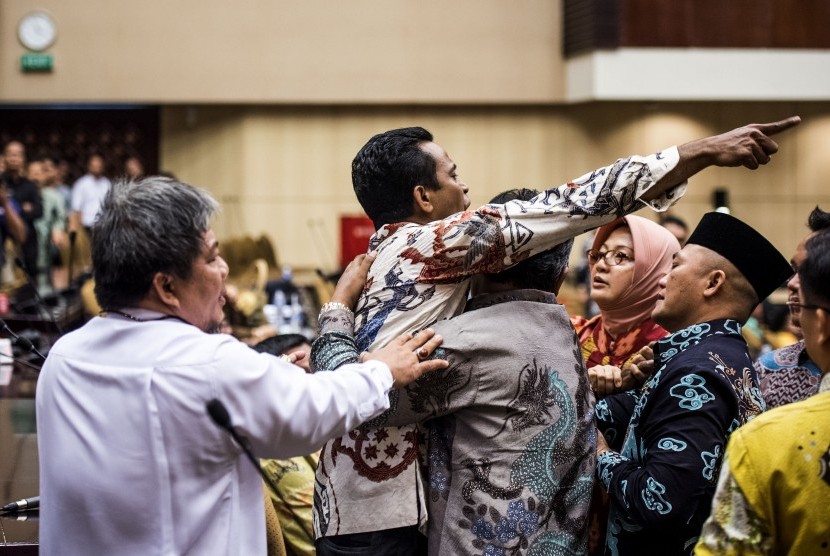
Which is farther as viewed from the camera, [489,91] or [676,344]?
[489,91]

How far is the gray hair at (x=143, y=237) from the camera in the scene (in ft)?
5.46

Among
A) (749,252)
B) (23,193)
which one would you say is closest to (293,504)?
(749,252)

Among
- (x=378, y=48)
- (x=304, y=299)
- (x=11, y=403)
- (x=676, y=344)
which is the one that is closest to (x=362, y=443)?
(x=676, y=344)

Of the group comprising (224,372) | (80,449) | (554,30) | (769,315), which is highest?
(554,30)

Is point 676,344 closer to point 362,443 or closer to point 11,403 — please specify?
point 362,443

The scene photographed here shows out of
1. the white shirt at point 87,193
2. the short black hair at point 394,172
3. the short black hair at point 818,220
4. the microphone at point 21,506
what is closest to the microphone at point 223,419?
the short black hair at point 394,172

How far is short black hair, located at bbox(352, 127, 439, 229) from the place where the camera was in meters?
2.11

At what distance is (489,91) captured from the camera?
532 inches

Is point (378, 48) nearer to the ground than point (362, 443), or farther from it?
farther from it

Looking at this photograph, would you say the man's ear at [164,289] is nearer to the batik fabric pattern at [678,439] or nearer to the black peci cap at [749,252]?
the batik fabric pattern at [678,439]

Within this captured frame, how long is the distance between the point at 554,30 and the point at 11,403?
10849 millimetres

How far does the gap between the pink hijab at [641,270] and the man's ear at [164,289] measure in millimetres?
1167

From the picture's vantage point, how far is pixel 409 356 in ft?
6.23

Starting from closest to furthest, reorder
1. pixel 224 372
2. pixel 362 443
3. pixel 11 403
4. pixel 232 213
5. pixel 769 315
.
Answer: pixel 224 372 → pixel 362 443 → pixel 11 403 → pixel 769 315 → pixel 232 213
